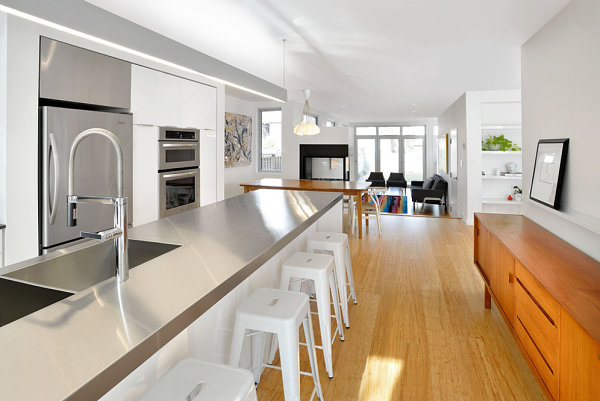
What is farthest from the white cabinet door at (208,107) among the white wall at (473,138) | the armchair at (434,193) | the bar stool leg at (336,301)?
the armchair at (434,193)

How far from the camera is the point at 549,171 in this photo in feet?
9.54

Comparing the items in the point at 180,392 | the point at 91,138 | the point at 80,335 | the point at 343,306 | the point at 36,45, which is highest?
the point at 36,45

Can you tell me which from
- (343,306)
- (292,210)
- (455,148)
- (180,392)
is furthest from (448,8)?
(455,148)

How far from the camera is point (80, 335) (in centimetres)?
88

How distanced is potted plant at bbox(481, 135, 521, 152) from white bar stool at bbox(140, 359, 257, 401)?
6.90 meters

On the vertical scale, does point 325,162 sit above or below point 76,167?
above

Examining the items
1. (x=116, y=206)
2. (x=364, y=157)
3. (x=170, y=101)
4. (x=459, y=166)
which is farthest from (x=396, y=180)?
(x=116, y=206)

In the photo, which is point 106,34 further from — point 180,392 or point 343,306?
point 343,306

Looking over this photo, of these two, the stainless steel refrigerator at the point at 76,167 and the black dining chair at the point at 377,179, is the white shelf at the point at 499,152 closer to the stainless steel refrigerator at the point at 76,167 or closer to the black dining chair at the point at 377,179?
the stainless steel refrigerator at the point at 76,167

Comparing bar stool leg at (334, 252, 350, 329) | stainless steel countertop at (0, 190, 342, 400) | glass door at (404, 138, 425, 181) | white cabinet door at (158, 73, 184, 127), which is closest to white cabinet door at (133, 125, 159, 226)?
white cabinet door at (158, 73, 184, 127)

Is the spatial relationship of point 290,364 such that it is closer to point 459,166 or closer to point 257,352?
point 257,352

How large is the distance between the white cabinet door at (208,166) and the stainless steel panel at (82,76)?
4.67 feet

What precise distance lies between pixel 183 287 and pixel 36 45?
8.10 feet

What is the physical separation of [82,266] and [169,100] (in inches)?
112
